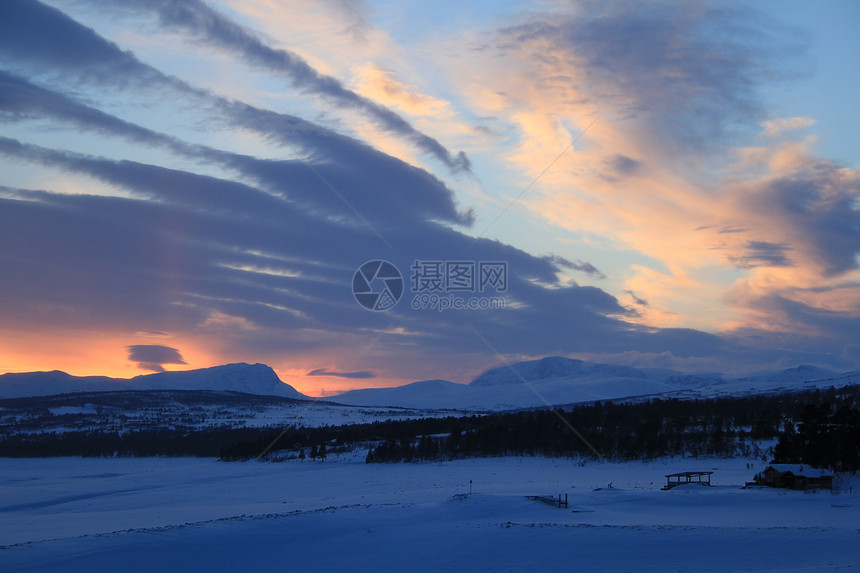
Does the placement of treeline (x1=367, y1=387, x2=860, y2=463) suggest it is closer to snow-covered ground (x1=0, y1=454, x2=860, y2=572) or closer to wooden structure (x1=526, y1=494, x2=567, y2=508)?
snow-covered ground (x1=0, y1=454, x2=860, y2=572)

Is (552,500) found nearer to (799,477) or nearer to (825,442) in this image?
(799,477)

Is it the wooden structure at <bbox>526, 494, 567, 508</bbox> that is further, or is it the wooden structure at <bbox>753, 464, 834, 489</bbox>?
the wooden structure at <bbox>753, 464, 834, 489</bbox>

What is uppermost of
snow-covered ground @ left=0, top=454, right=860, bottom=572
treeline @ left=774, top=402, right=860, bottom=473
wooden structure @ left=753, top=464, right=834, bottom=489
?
treeline @ left=774, top=402, right=860, bottom=473

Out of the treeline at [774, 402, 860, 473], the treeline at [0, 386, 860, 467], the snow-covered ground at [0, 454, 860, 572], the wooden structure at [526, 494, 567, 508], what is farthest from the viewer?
the treeline at [0, 386, 860, 467]

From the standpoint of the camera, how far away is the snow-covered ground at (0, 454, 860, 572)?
88.2ft

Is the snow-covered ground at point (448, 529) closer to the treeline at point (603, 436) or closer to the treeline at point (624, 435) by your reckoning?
the treeline at point (603, 436)

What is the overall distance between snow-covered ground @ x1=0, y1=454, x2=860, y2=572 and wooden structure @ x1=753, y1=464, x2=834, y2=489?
1923 millimetres

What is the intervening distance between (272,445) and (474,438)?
4777 cm

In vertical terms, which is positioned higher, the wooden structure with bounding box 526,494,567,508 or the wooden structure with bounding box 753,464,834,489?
the wooden structure with bounding box 753,464,834,489

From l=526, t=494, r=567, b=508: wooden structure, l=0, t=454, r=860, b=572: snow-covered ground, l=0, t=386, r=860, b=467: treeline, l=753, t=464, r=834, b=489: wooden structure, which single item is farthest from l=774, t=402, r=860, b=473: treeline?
l=526, t=494, r=567, b=508: wooden structure

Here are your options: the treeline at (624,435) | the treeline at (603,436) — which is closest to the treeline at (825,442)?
the treeline at (603,436)

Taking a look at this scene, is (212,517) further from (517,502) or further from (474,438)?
(474,438)

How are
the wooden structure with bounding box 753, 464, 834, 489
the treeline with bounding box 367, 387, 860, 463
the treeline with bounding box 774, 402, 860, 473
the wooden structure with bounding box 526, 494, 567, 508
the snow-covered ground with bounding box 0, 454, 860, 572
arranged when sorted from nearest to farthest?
1. the snow-covered ground with bounding box 0, 454, 860, 572
2. the wooden structure with bounding box 526, 494, 567, 508
3. the wooden structure with bounding box 753, 464, 834, 489
4. the treeline with bounding box 774, 402, 860, 473
5. the treeline with bounding box 367, 387, 860, 463

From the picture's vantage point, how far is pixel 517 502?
4097 centimetres
